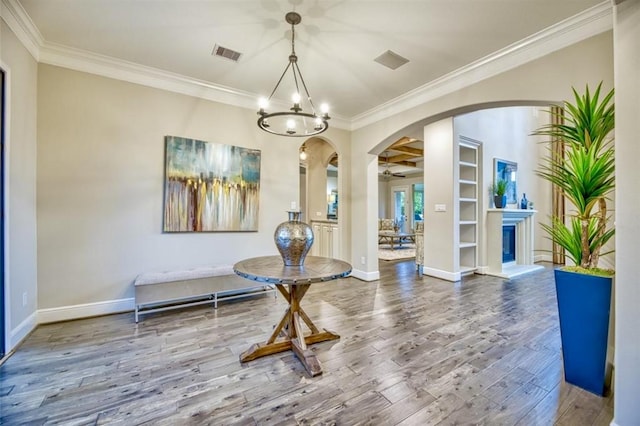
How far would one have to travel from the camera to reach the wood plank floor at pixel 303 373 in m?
1.60

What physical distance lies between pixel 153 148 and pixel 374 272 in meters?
3.76

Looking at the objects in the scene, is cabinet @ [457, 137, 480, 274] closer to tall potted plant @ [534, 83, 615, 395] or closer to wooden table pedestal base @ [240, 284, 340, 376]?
tall potted plant @ [534, 83, 615, 395]

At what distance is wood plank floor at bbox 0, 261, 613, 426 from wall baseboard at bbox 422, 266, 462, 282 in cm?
136

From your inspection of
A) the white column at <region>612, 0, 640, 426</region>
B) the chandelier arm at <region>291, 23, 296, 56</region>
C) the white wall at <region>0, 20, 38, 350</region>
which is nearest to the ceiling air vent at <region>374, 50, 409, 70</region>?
the chandelier arm at <region>291, 23, 296, 56</region>

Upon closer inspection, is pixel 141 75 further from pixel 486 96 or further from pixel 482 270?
pixel 482 270

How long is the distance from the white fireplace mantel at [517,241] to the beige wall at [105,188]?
484 centimetres

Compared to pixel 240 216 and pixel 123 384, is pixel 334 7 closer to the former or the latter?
pixel 240 216

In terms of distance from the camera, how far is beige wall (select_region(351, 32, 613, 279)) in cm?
230

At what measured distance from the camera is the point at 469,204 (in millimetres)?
5512

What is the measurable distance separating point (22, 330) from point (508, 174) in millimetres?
7780

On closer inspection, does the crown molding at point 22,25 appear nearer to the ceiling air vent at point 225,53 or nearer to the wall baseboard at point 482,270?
the ceiling air vent at point 225,53

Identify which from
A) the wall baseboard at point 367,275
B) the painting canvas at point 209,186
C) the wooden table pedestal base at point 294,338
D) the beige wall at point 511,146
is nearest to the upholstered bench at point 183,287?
the painting canvas at point 209,186

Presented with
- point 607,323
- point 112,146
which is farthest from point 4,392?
point 607,323

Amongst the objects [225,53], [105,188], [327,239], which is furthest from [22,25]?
[327,239]
